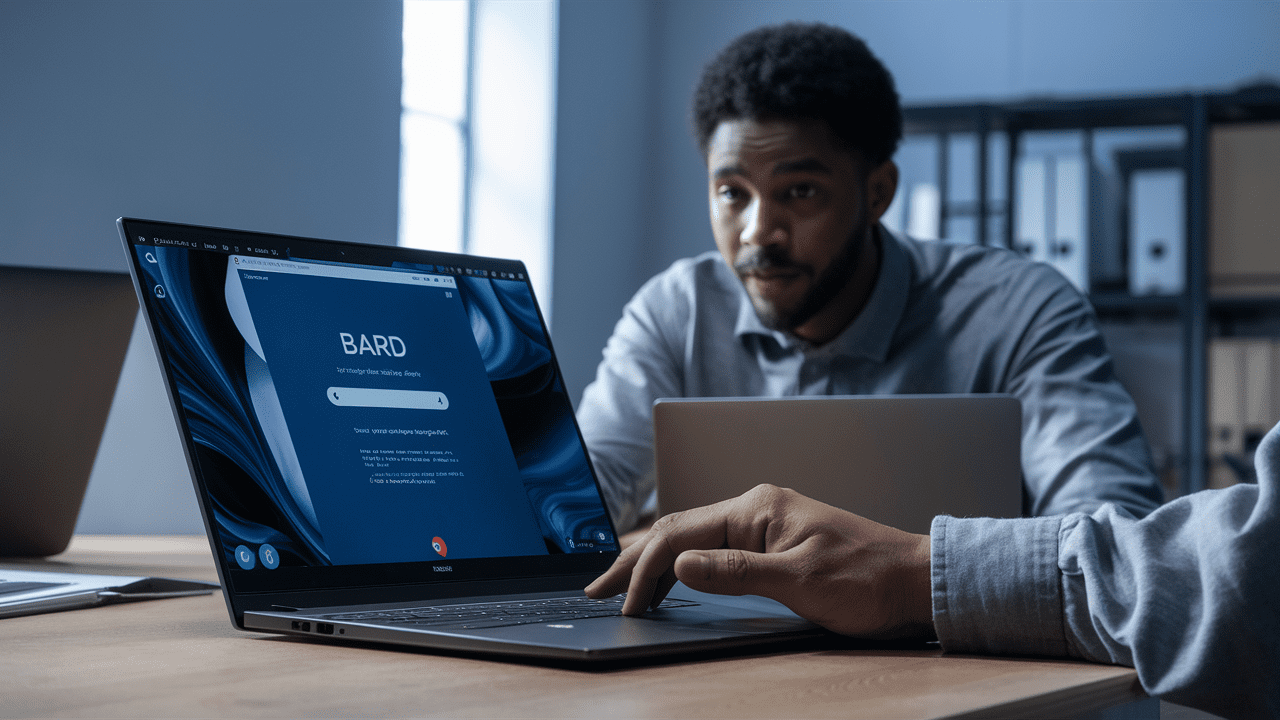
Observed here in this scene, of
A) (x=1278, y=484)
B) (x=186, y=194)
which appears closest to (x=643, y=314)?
(x=186, y=194)

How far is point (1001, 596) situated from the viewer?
654 mm

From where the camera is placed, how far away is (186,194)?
6.45 ft

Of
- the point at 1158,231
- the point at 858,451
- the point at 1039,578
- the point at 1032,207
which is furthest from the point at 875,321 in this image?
the point at 1158,231

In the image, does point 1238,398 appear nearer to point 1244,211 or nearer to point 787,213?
point 1244,211

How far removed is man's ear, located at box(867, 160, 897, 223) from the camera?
1765mm

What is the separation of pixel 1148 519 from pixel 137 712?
0.53 meters

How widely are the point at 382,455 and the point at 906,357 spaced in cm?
107

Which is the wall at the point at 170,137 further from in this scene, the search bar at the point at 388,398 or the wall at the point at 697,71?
the wall at the point at 697,71

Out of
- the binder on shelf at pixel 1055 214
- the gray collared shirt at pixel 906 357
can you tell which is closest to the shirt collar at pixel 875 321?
the gray collared shirt at pixel 906 357

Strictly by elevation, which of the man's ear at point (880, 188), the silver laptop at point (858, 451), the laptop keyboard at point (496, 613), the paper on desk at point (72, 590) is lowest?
the paper on desk at point (72, 590)

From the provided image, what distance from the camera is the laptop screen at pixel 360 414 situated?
683 mm

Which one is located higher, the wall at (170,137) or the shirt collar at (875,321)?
the wall at (170,137)

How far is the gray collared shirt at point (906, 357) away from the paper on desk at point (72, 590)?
733 millimetres

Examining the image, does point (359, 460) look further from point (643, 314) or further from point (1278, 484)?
point (643, 314)
